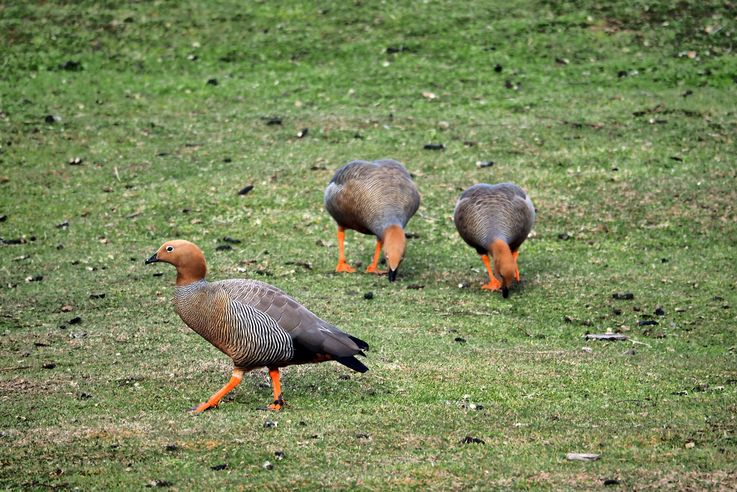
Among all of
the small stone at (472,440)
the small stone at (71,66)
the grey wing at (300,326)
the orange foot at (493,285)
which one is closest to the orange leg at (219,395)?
the grey wing at (300,326)

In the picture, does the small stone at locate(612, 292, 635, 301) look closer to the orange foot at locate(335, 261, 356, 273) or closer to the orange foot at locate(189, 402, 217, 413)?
the orange foot at locate(335, 261, 356, 273)

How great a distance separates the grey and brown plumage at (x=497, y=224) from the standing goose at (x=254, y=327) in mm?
4373

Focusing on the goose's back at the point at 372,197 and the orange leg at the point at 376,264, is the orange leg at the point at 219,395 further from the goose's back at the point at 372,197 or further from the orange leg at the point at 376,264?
the orange leg at the point at 376,264

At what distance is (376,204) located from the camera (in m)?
13.1

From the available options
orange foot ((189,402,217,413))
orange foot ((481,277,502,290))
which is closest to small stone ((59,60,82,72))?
orange foot ((481,277,502,290))

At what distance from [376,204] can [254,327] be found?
506 centimetres

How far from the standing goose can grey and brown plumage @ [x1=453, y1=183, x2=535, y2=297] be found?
14.3ft

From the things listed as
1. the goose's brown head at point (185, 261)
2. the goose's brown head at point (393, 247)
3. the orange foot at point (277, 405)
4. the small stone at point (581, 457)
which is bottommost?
the goose's brown head at point (393, 247)

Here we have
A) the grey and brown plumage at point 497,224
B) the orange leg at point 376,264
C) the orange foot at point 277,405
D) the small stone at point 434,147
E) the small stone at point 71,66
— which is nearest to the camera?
the orange foot at point 277,405

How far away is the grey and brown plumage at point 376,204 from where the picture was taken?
12.8 meters

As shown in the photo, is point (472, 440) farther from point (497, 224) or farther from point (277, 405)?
point (497, 224)

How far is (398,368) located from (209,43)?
14.8m

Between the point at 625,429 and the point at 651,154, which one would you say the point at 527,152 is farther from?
the point at 625,429

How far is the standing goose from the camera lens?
8.26m
